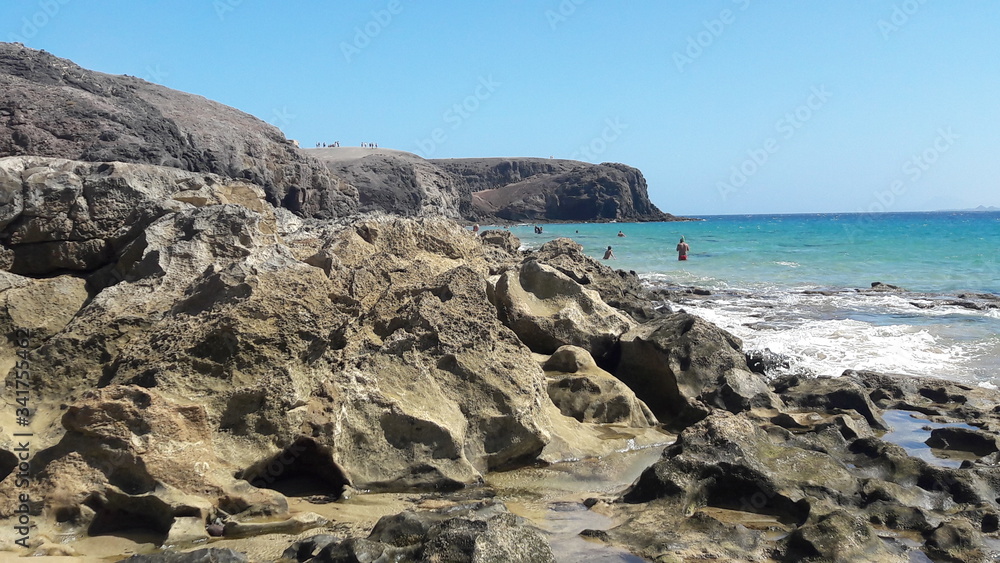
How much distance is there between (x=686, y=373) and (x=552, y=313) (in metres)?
1.57

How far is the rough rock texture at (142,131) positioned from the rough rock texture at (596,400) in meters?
25.6

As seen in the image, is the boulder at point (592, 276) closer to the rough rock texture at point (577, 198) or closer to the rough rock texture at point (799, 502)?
the rough rock texture at point (799, 502)

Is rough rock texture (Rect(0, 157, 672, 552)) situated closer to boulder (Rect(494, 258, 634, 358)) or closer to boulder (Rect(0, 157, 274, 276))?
boulder (Rect(0, 157, 274, 276))

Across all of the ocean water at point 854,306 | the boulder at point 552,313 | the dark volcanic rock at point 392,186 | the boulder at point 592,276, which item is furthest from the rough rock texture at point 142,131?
the boulder at point 552,313

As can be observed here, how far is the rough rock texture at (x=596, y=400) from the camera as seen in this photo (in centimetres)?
668

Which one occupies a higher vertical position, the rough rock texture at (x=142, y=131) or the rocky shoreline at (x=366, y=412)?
the rough rock texture at (x=142, y=131)

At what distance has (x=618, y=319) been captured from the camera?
8.57 meters

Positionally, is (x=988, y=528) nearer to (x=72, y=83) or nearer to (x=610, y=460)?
(x=610, y=460)

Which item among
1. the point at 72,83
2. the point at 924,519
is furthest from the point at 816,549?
the point at 72,83

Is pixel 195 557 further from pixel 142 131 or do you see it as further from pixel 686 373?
pixel 142 131

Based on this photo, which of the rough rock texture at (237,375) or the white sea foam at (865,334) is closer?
the rough rock texture at (237,375)

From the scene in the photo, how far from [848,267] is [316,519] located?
Answer: 3067 cm

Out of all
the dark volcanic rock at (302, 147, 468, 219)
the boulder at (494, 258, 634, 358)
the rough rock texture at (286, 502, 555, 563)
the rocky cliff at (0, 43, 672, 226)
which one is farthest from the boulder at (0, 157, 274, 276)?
the dark volcanic rock at (302, 147, 468, 219)

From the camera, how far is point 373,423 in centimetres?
507
